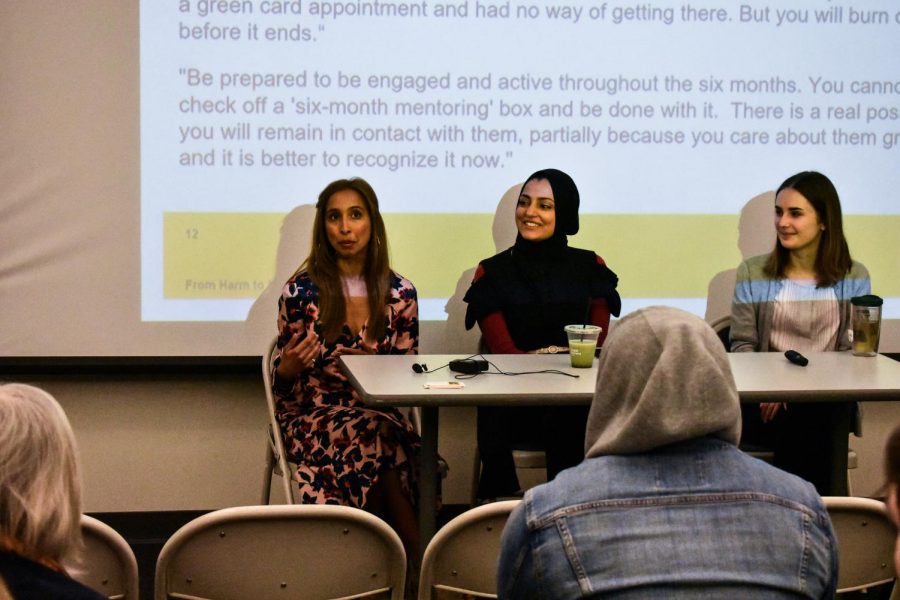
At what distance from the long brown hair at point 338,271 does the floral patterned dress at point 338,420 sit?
0.03 m

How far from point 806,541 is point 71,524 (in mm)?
966

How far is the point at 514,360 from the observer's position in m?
3.37

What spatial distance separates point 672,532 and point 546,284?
2430mm

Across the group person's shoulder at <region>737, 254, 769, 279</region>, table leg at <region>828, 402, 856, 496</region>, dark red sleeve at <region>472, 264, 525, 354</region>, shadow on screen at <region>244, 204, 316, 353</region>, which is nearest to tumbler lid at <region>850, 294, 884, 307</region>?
table leg at <region>828, 402, 856, 496</region>

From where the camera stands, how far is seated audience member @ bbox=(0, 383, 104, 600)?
53.6 inches

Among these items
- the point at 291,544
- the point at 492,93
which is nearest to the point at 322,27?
the point at 492,93

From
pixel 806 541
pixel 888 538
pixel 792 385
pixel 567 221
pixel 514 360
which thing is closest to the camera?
pixel 806 541

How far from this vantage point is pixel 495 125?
4.15 m

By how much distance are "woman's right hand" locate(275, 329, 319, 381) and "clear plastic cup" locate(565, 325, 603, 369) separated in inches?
30.6

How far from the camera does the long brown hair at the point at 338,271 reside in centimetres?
360

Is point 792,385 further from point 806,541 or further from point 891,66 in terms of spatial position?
point 891,66

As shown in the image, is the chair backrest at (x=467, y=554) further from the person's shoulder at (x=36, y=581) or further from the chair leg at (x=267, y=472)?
the chair leg at (x=267, y=472)

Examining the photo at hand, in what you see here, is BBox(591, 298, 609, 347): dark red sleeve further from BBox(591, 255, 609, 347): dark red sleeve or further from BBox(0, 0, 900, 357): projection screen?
BBox(0, 0, 900, 357): projection screen

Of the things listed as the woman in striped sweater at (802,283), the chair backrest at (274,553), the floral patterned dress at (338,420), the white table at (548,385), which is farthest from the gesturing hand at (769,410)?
the chair backrest at (274,553)
